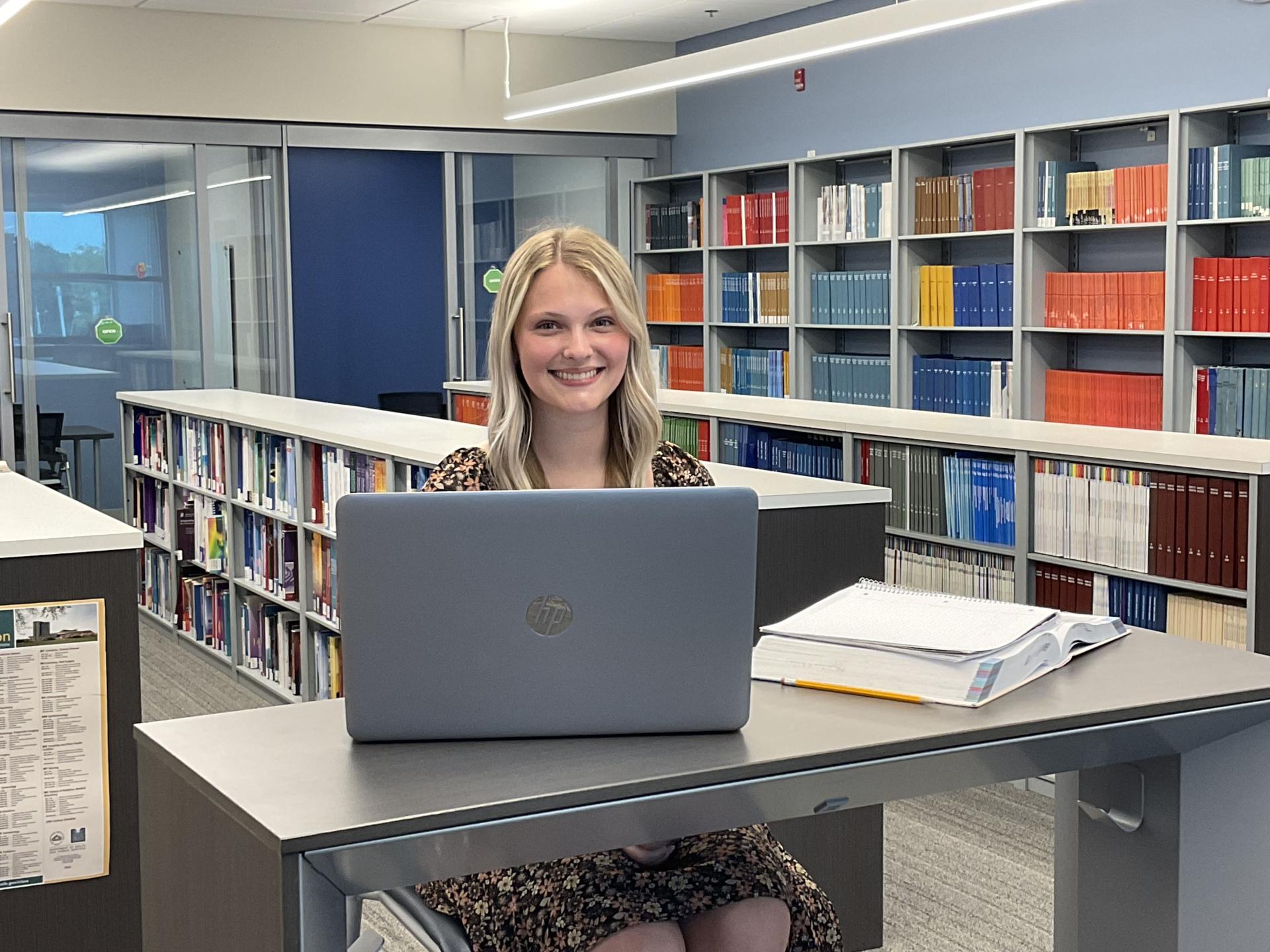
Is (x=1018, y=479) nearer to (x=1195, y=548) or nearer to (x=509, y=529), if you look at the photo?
(x=1195, y=548)

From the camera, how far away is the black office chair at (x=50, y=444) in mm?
7949

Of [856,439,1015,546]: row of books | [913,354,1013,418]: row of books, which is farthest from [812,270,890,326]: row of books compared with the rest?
[856,439,1015,546]: row of books

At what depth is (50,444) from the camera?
26.1ft

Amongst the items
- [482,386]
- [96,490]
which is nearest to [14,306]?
[96,490]

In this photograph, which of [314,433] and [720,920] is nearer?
[720,920]

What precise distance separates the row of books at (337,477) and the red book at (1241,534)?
6.95 feet

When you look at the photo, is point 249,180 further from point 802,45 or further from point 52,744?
point 52,744

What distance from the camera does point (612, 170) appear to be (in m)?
9.52

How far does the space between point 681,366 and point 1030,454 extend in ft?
17.7

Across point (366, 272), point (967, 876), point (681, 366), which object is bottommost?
point (967, 876)

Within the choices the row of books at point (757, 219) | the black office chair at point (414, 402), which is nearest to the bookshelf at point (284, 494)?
the black office chair at point (414, 402)

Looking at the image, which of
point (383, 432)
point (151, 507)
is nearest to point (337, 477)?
point (383, 432)

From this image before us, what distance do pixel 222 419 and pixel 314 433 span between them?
2.97 ft

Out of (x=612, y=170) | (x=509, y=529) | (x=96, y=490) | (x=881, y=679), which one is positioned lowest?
(x=96, y=490)
